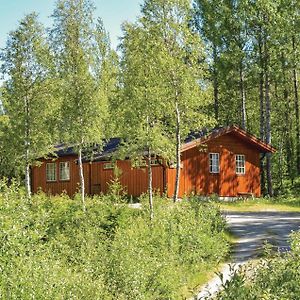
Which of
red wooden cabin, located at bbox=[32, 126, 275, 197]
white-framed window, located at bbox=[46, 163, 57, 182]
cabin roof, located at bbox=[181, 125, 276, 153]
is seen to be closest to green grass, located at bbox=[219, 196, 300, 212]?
red wooden cabin, located at bbox=[32, 126, 275, 197]

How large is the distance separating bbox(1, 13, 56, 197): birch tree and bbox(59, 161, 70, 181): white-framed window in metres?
6.25

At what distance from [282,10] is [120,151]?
65.9 feet

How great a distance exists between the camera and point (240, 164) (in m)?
32.3

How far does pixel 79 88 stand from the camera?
22828mm

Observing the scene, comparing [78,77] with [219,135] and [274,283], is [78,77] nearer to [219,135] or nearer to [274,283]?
[219,135]

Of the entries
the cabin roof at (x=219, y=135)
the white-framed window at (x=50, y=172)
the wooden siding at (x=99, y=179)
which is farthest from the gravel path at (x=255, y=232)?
the white-framed window at (x=50, y=172)

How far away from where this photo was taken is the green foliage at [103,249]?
852cm

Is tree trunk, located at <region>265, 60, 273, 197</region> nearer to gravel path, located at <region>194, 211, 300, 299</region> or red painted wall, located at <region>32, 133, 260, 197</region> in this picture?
red painted wall, located at <region>32, 133, 260, 197</region>

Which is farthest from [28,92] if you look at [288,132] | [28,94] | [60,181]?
[288,132]

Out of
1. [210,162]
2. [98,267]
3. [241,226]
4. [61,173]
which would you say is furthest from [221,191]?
[98,267]

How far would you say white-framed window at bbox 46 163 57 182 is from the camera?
3512cm

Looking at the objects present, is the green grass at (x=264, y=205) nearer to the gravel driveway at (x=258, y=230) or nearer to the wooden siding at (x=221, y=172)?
the wooden siding at (x=221, y=172)

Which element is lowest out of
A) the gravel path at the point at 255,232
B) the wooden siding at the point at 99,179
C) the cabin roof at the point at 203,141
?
the gravel path at the point at 255,232

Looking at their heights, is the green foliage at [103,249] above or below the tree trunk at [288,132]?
below
